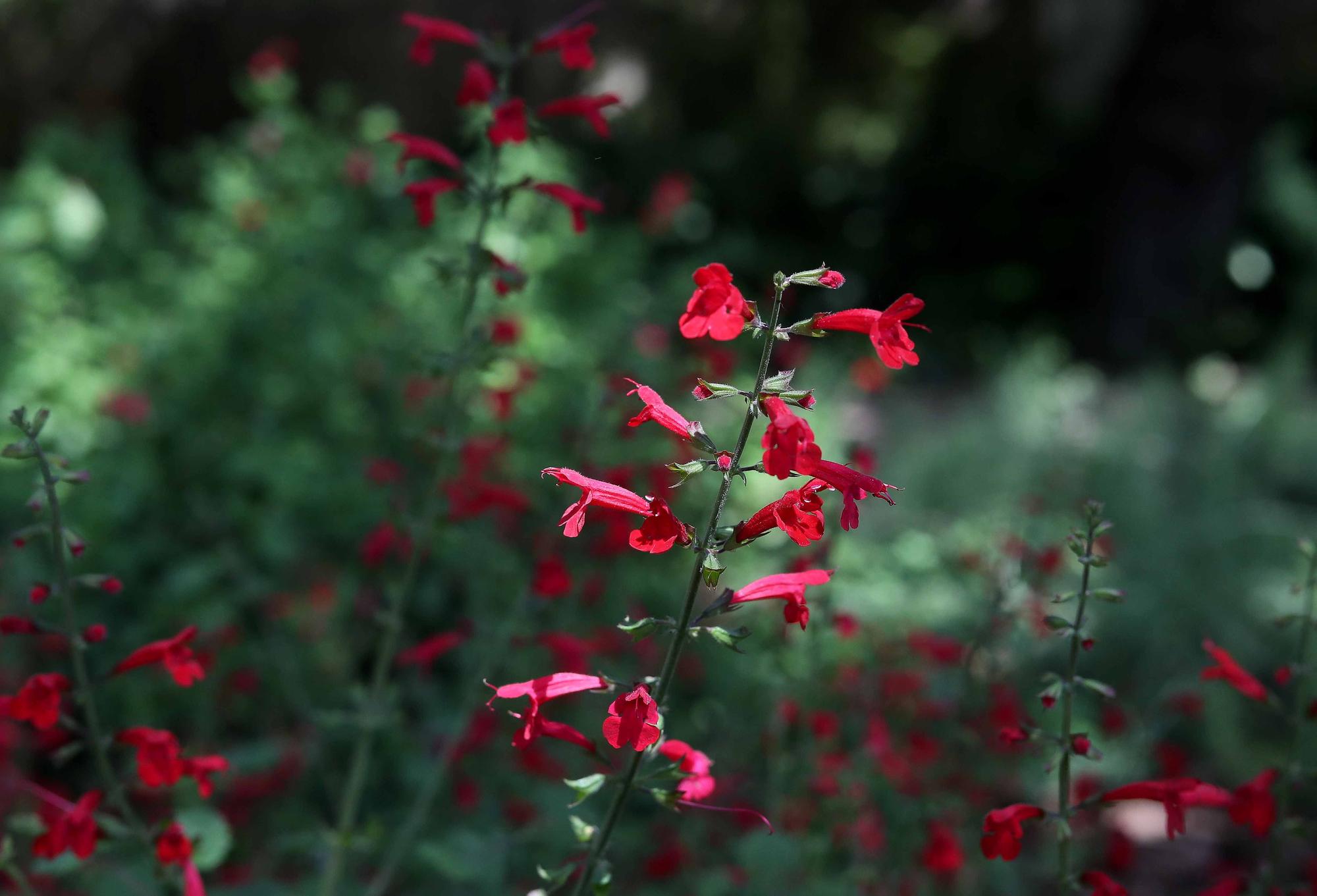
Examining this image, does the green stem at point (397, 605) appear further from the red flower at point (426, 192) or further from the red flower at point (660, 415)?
the red flower at point (660, 415)

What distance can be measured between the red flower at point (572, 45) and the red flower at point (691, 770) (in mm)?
1412

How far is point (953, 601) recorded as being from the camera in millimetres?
4953

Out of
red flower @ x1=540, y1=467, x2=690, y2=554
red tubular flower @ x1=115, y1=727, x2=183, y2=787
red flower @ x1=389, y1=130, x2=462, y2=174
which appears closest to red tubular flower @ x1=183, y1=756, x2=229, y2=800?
red tubular flower @ x1=115, y1=727, x2=183, y2=787

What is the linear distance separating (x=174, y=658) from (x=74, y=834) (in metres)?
0.31

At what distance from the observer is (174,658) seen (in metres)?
1.80

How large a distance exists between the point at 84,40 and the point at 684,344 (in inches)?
345

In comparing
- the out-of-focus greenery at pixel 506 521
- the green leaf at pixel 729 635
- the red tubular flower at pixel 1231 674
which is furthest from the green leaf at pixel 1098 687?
the out-of-focus greenery at pixel 506 521

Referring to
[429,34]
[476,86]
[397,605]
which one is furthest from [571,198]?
[397,605]

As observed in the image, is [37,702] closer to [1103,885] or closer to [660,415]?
[660,415]

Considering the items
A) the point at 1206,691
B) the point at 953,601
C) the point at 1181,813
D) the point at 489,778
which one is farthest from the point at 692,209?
the point at 1181,813

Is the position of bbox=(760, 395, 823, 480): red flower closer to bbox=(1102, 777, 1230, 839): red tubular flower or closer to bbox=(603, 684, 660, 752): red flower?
bbox=(603, 684, 660, 752): red flower

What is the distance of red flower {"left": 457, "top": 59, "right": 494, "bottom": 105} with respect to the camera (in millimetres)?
2146

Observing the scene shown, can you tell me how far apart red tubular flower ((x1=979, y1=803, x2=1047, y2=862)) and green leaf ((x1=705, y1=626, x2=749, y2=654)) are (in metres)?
0.55

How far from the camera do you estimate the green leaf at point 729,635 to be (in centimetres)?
134
